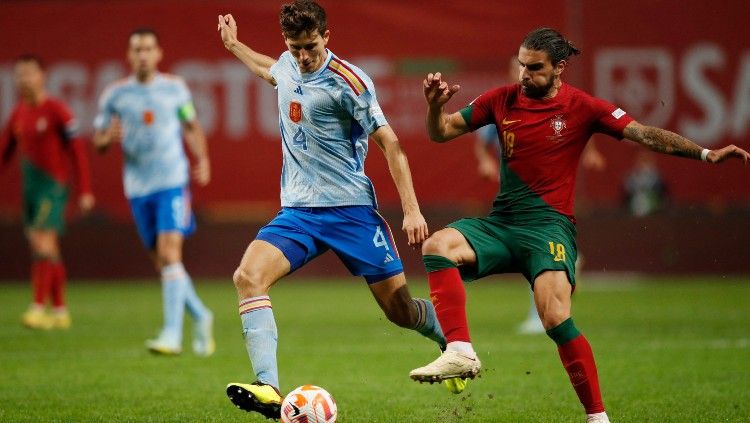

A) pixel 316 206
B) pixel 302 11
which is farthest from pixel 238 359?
pixel 302 11

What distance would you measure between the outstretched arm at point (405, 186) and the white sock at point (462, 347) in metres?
0.58

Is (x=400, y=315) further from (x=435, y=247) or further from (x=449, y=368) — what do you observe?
(x=449, y=368)

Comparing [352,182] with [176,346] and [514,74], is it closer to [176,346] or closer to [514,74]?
[176,346]

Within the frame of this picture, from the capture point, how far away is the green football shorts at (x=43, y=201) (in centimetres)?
1410

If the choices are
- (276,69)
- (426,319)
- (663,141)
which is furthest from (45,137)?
(663,141)

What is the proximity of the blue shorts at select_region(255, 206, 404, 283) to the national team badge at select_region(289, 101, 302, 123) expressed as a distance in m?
0.53

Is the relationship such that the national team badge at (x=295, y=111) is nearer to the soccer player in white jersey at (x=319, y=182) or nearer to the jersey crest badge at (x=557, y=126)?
the soccer player in white jersey at (x=319, y=182)

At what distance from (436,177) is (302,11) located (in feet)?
46.7

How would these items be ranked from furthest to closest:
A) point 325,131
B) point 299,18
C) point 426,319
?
point 426,319
point 325,131
point 299,18

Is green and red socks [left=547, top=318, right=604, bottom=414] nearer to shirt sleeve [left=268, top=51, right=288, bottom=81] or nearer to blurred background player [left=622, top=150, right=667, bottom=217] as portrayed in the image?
shirt sleeve [left=268, top=51, right=288, bottom=81]

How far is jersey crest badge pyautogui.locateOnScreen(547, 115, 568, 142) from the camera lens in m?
7.01

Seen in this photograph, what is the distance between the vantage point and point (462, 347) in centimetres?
668

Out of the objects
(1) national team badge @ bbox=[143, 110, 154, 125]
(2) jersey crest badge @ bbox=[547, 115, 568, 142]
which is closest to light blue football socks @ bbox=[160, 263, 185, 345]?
(1) national team badge @ bbox=[143, 110, 154, 125]

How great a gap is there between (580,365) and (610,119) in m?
1.38
